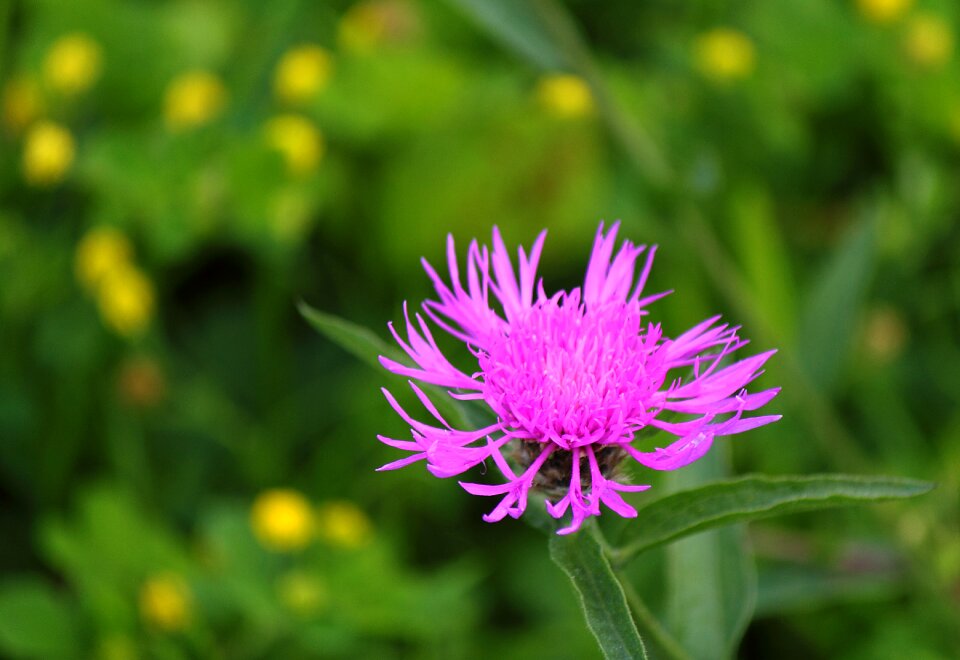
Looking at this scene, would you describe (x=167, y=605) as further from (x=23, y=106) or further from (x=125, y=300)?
(x=23, y=106)

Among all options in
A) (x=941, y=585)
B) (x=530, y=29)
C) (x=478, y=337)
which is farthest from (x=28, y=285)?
(x=941, y=585)

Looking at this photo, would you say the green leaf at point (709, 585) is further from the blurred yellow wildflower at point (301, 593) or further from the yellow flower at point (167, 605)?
the yellow flower at point (167, 605)

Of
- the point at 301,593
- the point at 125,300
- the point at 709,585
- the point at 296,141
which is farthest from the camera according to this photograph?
the point at 296,141

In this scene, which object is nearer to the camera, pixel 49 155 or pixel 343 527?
pixel 343 527

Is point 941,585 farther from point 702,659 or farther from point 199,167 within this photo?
point 199,167

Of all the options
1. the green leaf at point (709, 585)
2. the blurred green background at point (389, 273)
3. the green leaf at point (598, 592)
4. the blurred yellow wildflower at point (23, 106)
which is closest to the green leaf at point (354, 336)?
the green leaf at point (598, 592)

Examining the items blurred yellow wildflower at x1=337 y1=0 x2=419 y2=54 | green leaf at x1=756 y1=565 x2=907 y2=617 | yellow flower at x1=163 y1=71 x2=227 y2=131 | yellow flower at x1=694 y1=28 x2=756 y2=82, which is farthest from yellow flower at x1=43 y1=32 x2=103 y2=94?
green leaf at x1=756 y1=565 x2=907 y2=617

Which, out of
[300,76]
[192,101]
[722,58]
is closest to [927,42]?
[722,58]
